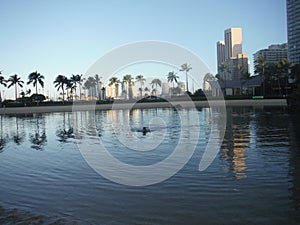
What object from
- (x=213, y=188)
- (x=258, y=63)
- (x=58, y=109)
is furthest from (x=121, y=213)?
(x=258, y=63)

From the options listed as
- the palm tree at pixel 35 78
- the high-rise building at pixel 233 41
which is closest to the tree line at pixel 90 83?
the palm tree at pixel 35 78

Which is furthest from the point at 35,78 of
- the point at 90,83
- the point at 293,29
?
the point at 293,29

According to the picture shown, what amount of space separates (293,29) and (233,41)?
1793 inches

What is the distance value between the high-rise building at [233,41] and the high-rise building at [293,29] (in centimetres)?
3889

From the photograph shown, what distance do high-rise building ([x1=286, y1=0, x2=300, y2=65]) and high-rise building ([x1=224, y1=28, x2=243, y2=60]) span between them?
38.9m

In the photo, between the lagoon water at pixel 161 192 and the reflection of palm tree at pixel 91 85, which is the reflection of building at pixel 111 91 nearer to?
the reflection of palm tree at pixel 91 85

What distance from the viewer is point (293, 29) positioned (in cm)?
10519

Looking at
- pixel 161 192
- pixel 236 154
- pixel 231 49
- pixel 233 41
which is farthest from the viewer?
pixel 233 41

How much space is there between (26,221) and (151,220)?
2448mm

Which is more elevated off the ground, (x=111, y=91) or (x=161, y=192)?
(x=111, y=91)

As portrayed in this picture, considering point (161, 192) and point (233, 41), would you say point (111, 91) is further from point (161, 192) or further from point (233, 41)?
point (161, 192)

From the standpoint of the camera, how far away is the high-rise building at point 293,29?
9966 cm

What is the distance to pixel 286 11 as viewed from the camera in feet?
361

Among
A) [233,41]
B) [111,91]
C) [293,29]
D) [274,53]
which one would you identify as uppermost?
[233,41]
